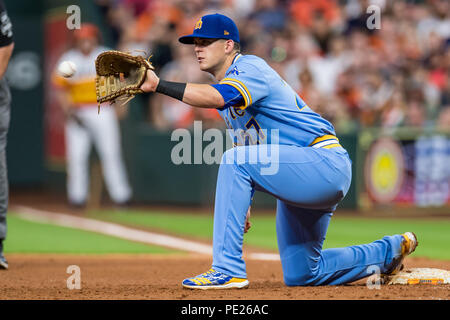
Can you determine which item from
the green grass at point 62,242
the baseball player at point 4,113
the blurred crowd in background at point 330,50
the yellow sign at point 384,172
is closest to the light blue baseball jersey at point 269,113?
the baseball player at point 4,113

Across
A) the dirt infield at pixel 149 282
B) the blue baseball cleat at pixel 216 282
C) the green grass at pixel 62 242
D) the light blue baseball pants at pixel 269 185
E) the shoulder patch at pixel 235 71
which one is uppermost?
the shoulder patch at pixel 235 71

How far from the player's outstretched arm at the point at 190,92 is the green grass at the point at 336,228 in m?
3.73

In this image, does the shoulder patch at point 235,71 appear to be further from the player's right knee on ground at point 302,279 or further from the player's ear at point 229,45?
the player's right knee on ground at point 302,279

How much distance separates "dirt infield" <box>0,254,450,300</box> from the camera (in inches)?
163

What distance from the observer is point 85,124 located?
1116 cm

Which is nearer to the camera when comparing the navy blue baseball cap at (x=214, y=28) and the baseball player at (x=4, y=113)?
the navy blue baseball cap at (x=214, y=28)

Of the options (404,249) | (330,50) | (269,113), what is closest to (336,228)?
(330,50)

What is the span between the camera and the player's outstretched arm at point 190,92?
397 centimetres

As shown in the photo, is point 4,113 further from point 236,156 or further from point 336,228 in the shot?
point 336,228

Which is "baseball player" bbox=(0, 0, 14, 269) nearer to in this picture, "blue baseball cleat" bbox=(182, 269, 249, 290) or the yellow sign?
"blue baseball cleat" bbox=(182, 269, 249, 290)

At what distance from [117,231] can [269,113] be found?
16.9ft

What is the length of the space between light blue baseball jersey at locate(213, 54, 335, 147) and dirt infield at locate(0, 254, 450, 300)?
0.92 m

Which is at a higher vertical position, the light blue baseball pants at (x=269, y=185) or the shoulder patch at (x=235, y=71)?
the shoulder patch at (x=235, y=71)

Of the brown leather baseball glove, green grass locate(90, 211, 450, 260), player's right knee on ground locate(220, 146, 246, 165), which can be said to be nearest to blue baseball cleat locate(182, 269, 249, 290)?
player's right knee on ground locate(220, 146, 246, 165)
